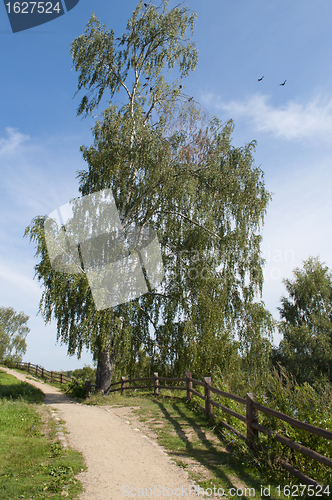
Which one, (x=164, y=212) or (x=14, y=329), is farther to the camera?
(x=14, y=329)

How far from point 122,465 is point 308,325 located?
24896 mm

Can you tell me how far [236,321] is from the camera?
1368 cm

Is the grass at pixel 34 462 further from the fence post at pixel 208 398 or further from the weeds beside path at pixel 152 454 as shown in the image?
the fence post at pixel 208 398

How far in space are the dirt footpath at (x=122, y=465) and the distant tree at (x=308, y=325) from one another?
62.2 feet

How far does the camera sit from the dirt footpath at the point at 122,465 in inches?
Answer: 178

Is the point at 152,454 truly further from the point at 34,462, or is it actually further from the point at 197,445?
the point at 34,462

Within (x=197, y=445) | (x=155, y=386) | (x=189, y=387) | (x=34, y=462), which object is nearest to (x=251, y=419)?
(x=197, y=445)

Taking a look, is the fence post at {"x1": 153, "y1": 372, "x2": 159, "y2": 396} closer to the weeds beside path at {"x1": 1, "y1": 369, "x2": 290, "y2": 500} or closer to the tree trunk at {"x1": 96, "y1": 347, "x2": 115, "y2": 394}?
the tree trunk at {"x1": 96, "y1": 347, "x2": 115, "y2": 394}

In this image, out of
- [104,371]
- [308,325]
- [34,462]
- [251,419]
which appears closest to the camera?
[34,462]

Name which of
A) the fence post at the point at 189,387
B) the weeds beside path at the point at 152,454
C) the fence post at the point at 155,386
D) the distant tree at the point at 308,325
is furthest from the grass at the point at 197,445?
the distant tree at the point at 308,325

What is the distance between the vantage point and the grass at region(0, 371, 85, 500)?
4434 millimetres

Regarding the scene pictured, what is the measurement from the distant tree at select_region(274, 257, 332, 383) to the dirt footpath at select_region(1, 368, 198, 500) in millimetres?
18949

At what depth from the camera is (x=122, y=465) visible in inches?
216

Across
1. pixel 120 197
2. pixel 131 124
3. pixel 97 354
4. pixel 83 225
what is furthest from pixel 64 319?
pixel 131 124
